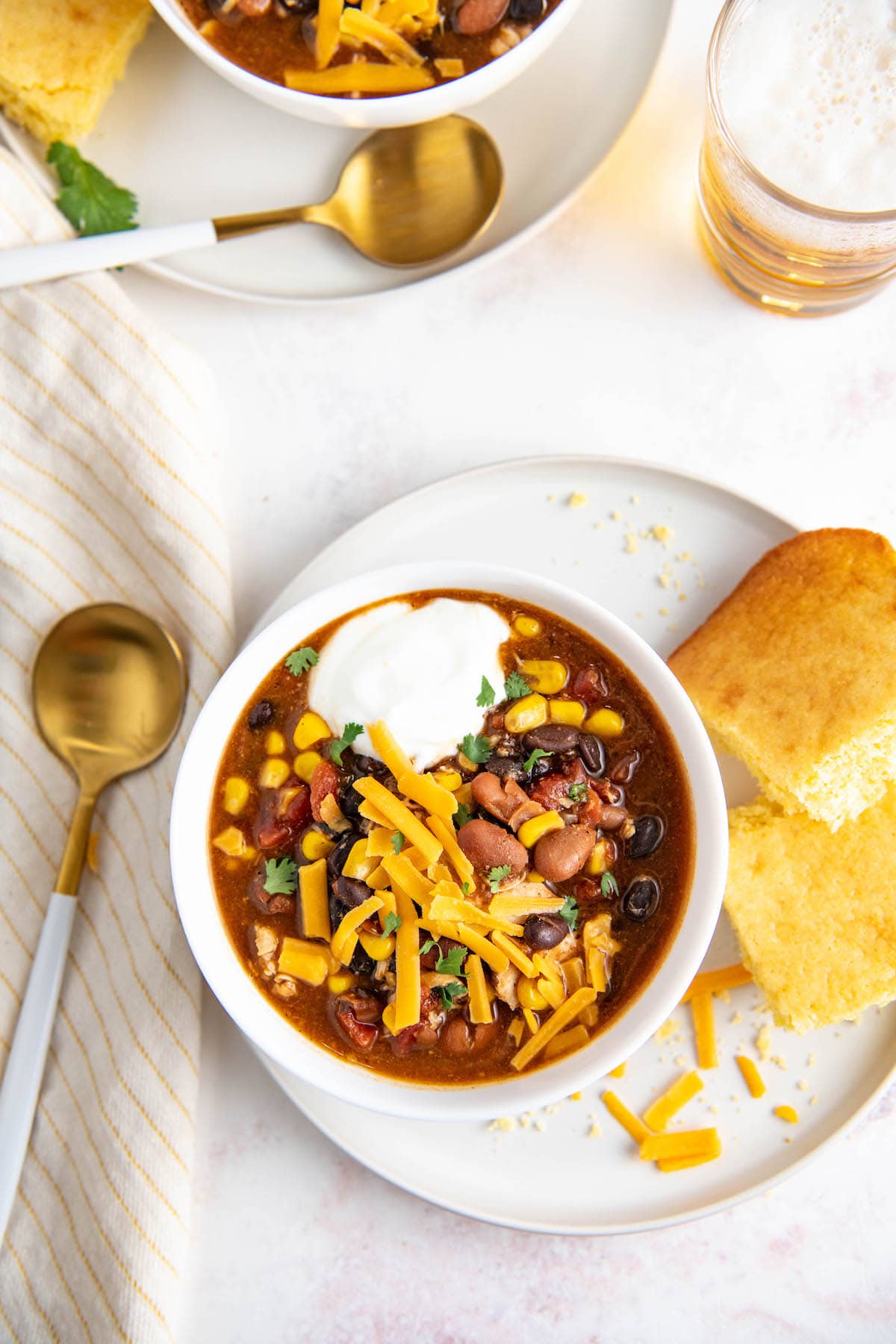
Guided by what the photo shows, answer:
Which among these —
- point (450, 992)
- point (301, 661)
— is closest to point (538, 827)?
point (450, 992)

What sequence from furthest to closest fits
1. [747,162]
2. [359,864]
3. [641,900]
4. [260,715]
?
[747,162] < [260,715] < [641,900] < [359,864]

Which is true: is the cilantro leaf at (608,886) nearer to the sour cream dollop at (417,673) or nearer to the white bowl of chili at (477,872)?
the white bowl of chili at (477,872)

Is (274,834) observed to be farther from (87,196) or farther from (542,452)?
(87,196)

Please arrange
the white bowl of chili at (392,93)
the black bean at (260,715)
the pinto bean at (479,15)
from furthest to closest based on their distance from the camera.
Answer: the pinto bean at (479,15), the white bowl of chili at (392,93), the black bean at (260,715)

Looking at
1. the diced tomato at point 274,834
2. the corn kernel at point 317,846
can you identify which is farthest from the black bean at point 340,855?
the diced tomato at point 274,834

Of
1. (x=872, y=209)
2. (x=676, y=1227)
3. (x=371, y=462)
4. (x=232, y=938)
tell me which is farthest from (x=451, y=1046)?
(x=872, y=209)

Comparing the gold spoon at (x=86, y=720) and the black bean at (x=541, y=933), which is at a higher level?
the gold spoon at (x=86, y=720)

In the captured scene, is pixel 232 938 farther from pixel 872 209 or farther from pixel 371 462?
pixel 872 209
